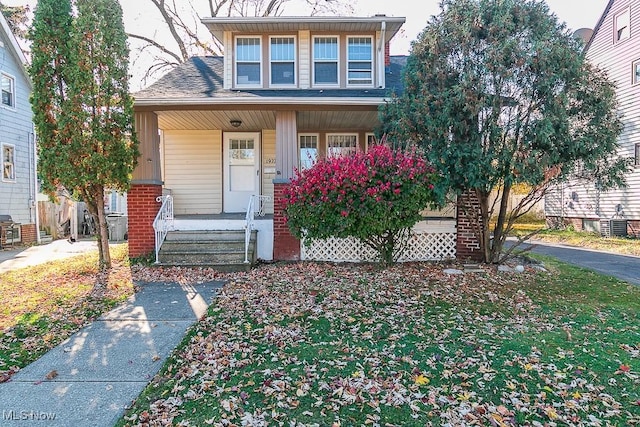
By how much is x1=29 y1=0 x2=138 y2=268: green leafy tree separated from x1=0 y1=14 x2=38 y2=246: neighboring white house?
7267 mm

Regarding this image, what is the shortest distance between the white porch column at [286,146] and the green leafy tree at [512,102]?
285 centimetres

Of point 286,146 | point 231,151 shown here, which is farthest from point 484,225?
point 231,151

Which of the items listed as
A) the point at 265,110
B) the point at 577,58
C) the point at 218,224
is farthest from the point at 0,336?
the point at 577,58

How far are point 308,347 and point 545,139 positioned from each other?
5057 millimetres

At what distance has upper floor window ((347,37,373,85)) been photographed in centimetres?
1030

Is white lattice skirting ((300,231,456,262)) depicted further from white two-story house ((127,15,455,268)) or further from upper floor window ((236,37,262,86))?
upper floor window ((236,37,262,86))

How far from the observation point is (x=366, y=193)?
6555 mm

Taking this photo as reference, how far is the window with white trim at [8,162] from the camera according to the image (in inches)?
503

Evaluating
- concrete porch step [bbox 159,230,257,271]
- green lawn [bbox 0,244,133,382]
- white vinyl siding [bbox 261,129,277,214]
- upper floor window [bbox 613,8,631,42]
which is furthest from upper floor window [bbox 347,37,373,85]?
upper floor window [bbox 613,8,631,42]

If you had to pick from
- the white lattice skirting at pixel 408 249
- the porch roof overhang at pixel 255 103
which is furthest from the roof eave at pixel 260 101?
the white lattice skirting at pixel 408 249

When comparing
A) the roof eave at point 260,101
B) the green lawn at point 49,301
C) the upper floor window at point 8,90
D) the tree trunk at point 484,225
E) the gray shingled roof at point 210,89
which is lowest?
the green lawn at point 49,301

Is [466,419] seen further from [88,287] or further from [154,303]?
[88,287]

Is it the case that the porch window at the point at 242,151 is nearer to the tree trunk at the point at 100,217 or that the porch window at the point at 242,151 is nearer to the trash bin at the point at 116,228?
the tree trunk at the point at 100,217

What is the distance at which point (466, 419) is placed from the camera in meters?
2.73
